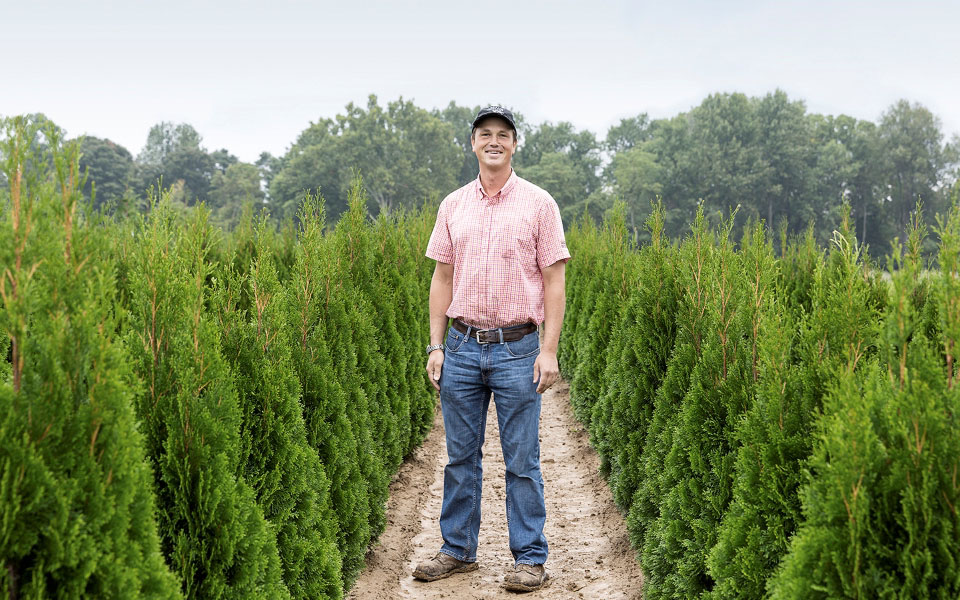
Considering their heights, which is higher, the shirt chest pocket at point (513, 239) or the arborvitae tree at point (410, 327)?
the shirt chest pocket at point (513, 239)

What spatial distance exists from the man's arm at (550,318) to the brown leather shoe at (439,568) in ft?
4.61

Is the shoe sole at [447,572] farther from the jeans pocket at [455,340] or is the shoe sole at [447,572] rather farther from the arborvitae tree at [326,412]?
the jeans pocket at [455,340]

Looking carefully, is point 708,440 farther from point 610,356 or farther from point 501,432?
point 610,356

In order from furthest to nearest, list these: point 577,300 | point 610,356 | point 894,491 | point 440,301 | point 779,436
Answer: point 577,300, point 610,356, point 440,301, point 779,436, point 894,491

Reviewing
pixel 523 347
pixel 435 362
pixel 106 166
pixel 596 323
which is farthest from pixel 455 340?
pixel 106 166

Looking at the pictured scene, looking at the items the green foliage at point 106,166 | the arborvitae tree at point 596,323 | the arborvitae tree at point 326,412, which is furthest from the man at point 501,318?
the green foliage at point 106,166

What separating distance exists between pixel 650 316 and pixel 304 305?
8.80ft

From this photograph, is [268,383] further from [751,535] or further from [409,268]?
[409,268]

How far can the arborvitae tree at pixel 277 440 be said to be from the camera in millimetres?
3627

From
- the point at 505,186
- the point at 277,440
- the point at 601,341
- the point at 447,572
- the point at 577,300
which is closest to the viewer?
the point at 277,440

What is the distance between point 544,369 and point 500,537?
216 cm

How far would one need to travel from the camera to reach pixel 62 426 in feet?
7.26

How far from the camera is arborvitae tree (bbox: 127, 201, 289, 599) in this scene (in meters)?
2.86

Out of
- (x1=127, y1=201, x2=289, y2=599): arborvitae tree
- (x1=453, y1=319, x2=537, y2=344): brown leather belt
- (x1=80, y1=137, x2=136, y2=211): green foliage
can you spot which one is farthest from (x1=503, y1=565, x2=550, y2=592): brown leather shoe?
(x1=80, y1=137, x2=136, y2=211): green foliage
